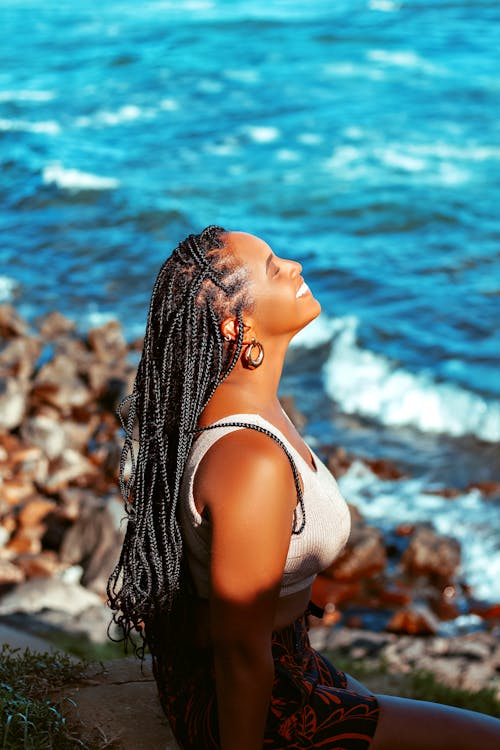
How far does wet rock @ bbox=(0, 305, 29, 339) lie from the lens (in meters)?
13.3

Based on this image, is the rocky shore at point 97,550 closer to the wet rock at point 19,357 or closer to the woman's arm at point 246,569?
the wet rock at point 19,357

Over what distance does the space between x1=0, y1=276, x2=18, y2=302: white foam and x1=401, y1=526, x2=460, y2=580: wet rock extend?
8.56 m

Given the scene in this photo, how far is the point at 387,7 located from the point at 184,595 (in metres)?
37.3

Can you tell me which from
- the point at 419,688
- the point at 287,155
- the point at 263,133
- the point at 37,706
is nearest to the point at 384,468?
the point at 419,688

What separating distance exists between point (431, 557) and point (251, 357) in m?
6.10

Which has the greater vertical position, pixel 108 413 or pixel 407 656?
pixel 407 656

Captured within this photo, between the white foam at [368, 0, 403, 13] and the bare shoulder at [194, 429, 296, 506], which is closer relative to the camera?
the bare shoulder at [194, 429, 296, 506]

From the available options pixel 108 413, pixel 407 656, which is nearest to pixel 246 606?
pixel 407 656

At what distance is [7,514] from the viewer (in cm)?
896

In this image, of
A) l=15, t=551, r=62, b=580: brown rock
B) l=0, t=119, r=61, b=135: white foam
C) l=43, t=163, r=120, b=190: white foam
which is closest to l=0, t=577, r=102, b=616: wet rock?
l=15, t=551, r=62, b=580: brown rock

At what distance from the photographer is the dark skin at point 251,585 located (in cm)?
275

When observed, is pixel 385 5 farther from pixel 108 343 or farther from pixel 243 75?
pixel 108 343

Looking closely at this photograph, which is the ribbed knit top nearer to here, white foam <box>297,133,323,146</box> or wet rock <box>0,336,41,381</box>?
wet rock <box>0,336,41,381</box>

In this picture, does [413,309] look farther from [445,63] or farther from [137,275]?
[445,63]
